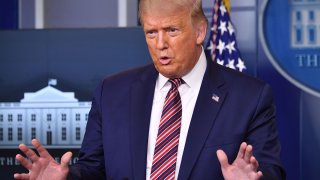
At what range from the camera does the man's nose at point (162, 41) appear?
1.85 metres

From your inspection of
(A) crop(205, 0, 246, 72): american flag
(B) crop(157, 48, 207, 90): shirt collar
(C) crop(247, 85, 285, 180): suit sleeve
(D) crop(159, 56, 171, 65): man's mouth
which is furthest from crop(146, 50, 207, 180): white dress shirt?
(A) crop(205, 0, 246, 72): american flag

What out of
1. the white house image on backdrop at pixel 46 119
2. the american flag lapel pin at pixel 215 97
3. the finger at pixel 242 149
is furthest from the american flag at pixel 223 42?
the finger at pixel 242 149

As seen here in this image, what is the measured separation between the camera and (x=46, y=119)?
11.6 feet

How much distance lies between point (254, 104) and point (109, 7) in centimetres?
243

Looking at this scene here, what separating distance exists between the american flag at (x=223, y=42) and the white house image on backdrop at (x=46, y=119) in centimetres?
86

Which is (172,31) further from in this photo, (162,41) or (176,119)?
(176,119)

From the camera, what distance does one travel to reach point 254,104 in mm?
1909

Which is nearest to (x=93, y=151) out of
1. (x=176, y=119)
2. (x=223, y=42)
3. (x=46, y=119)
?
(x=176, y=119)

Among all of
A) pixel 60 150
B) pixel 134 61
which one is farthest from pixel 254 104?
pixel 60 150

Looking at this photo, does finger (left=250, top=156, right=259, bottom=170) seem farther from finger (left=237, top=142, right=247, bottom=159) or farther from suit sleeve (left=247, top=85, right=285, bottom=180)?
suit sleeve (left=247, top=85, right=285, bottom=180)

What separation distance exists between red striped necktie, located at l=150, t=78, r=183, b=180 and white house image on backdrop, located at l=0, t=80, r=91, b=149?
1668 mm

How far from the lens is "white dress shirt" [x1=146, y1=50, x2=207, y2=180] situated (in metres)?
1.89

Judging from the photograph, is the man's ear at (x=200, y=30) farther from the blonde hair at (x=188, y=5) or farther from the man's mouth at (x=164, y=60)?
the man's mouth at (x=164, y=60)

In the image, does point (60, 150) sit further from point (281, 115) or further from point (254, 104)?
point (254, 104)
